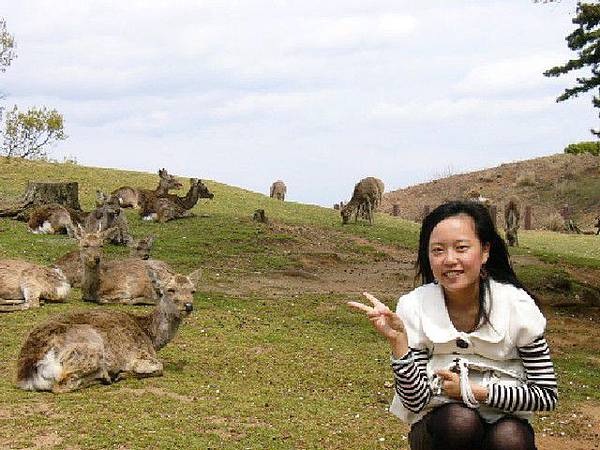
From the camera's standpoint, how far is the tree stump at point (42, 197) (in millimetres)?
19891

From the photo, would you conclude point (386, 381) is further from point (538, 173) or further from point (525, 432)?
point (538, 173)

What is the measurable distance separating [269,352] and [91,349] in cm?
265

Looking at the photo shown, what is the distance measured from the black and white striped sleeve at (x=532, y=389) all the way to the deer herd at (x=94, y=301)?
4.42 metres

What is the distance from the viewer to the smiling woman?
391 centimetres

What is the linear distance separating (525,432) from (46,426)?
3.81 m

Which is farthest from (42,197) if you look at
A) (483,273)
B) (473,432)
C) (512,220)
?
(473,432)

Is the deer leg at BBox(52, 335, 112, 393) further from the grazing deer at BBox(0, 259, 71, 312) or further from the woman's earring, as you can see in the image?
the woman's earring

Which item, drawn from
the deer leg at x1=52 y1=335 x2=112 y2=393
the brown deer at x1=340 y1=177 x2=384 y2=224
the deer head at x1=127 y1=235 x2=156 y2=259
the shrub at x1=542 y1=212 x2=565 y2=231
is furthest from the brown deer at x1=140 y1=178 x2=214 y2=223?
the shrub at x1=542 y1=212 x2=565 y2=231

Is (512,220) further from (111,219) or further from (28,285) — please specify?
(28,285)

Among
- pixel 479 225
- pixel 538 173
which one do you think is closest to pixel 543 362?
pixel 479 225

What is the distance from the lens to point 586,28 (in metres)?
14.2

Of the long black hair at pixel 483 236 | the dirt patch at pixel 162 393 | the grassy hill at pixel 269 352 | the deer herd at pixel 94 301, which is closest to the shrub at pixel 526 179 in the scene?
the grassy hill at pixel 269 352

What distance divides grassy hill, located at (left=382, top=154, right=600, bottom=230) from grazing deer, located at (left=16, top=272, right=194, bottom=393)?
33.1 m

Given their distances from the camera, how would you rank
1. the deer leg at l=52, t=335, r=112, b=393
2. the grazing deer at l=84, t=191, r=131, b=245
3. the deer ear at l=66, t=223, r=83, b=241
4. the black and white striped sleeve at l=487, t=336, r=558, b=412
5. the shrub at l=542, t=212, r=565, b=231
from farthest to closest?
the shrub at l=542, t=212, r=565, b=231 → the grazing deer at l=84, t=191, r=131, b=245 → the deer ear at l=66, t=223, r=83, b=241 → the deer leg at l=52, t=335, r=112, b=393 → the black and white striped sleeve at l=487, t=336, r=558, b=412
